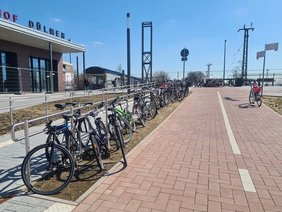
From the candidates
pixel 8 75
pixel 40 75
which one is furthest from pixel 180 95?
pixel 40 75

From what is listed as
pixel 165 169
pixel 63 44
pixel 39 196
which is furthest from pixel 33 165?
pixel 63 44

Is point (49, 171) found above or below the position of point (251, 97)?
below

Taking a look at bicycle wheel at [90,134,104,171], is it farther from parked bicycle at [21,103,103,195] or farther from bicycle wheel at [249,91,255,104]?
bicycle wheel at [249,91,255,104]

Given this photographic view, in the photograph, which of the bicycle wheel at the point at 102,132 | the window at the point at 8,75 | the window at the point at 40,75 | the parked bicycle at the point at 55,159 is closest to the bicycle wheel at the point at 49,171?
the parked bicycle at the point at 55,159

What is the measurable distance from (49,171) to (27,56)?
19.6 m

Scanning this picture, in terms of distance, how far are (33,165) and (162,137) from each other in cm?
332

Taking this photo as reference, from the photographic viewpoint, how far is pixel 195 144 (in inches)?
238

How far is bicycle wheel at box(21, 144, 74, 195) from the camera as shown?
11.4 feet

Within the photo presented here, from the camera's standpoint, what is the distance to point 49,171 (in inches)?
158

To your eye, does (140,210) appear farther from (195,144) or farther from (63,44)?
(63,44)

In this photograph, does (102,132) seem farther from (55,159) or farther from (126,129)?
(55,159)

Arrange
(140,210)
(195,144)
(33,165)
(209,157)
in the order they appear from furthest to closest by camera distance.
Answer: (195,144), (209,157), (33,165), (140,210)

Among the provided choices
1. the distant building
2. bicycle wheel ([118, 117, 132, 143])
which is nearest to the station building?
the distant building

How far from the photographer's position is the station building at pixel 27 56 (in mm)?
16844
